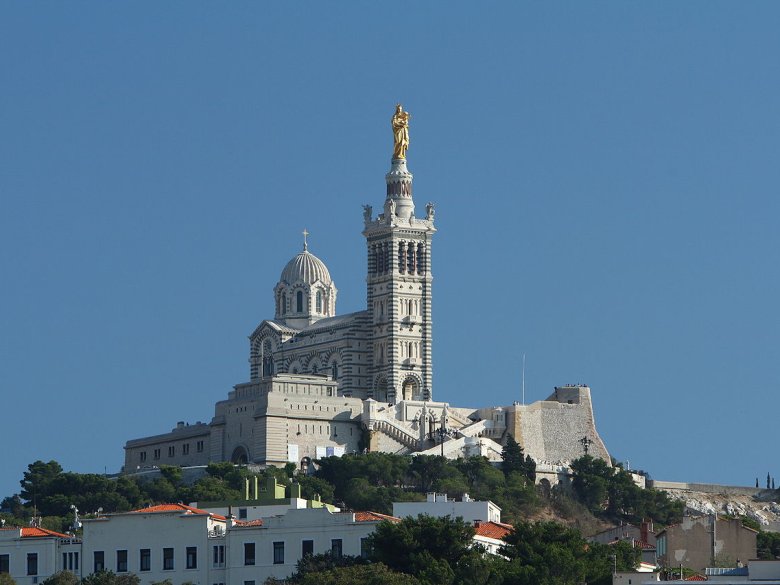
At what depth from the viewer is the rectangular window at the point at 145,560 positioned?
106875mm

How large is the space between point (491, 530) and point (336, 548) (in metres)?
9.39

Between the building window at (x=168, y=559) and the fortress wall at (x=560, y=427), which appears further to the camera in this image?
the fortress wall at (x=560, y=427)

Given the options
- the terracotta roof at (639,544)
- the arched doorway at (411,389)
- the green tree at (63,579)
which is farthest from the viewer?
the arched doorway at (411,389)

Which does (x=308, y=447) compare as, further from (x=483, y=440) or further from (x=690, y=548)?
(x=690, y=548)

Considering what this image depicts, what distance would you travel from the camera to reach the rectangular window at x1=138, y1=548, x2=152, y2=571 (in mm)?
106875

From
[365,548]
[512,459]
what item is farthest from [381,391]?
[365,548]

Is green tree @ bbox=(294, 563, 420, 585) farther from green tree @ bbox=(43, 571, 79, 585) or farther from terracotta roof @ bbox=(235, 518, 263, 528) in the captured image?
green tree @ bbox=(43, 571, 79, 585)

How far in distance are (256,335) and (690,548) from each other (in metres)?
89.5

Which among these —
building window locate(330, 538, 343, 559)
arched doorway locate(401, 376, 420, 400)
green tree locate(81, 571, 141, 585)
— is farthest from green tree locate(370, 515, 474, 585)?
arched doorway locate(401, 376, 420, 400)

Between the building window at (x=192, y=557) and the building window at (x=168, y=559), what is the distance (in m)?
0.68

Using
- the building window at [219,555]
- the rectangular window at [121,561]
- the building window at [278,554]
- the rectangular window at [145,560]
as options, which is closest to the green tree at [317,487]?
the rectangular window at [121,561]

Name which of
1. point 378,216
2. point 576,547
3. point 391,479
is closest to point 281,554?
point 576,547

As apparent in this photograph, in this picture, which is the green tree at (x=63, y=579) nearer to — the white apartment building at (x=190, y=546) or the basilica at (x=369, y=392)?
the white apartment building at (x=190, y=546)

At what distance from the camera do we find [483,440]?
18262cm
